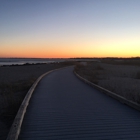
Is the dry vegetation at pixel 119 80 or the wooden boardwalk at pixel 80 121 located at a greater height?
the wooden boardwalk at pixel 80 121

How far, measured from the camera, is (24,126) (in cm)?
543

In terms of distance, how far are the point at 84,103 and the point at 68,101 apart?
0.75 metres

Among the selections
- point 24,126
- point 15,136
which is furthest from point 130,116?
point 15,136

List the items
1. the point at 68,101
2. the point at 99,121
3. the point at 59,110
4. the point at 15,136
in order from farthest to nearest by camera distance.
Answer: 1. the point at 68,101
2. the point at 59,110
3. the point at 99,121
4. the point at 15,136

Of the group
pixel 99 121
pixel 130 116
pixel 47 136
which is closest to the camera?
pixel 47 136

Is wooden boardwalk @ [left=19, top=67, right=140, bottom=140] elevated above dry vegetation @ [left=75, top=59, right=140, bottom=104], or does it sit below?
above

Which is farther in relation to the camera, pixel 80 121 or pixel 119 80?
pixel 119 80

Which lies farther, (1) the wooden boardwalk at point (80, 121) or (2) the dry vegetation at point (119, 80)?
(2) the dry vegetation at point (119, 80)

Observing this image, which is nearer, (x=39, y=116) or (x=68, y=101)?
(x=39, y=116)

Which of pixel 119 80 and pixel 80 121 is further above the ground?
pixel 80 121

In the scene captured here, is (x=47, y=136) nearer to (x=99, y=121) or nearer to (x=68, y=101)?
(x=99, y=121)

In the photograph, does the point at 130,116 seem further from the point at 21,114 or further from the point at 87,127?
the point at 21,114

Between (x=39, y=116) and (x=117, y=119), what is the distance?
2389 millimetres

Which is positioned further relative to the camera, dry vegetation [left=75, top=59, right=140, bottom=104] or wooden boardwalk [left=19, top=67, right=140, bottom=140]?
dry vegetation [left=75, top=59, right=140, bottom=104]
